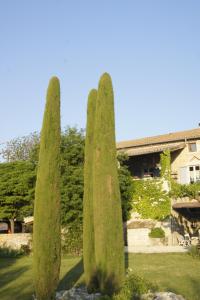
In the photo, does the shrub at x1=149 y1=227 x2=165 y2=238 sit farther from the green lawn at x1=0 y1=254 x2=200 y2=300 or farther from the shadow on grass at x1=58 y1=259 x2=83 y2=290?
the shadow on grass at x1=58 y1=259 x2=83 y2=290

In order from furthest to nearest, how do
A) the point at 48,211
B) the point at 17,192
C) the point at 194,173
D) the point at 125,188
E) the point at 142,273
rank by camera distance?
the point at 194,173 < the point at 125,188 < the point at 17,192 < the point at 142,273 < the point at 48,211

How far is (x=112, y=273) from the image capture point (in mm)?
11344

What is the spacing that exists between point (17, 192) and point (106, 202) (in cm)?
1797

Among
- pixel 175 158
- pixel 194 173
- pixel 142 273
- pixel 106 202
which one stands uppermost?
pixel 175 158

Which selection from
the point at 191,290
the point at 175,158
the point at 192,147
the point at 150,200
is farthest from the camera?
the point at 175,158

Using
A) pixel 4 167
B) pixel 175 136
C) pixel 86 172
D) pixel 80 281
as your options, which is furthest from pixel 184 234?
pixel 86 172

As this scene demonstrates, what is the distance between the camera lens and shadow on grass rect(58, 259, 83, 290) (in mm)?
15105

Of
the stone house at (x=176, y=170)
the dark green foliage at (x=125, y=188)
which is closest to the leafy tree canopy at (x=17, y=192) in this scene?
the dark green foliage at (x=125, y=188)

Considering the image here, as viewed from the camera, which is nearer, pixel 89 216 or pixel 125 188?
pixel 89 216

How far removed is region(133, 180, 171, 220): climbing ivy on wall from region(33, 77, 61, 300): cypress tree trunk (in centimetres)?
1950

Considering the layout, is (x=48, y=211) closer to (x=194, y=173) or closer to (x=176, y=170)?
(x=194, y=173)

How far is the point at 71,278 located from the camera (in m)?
16.8

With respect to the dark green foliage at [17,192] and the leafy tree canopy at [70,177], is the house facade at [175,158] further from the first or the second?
the dark green foliage at [17,192]

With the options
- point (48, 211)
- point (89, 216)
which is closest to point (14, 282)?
point (89, 216)
